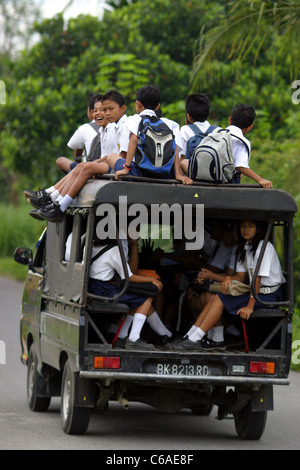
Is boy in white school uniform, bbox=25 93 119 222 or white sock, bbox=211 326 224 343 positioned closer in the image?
boy in white school uniform, bbox=25 93 119 222

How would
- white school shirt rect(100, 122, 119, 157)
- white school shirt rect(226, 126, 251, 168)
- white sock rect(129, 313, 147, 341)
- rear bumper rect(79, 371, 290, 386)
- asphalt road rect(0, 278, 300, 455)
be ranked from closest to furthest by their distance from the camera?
rear bumper rect(79, 371, 290, 386), asphalt road rect(0, 278, 300, 455), white sock rect(129, 313, 147, 341), white school shirt rect(226, 126, 251, 168), white school shirt rect(100, 122, 119, 157)

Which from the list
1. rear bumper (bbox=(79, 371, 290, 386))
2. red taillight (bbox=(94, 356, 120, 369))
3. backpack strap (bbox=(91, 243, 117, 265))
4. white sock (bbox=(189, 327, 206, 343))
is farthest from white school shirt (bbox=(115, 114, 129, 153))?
rear bumper (bbox=(79, 371, 290, 386))

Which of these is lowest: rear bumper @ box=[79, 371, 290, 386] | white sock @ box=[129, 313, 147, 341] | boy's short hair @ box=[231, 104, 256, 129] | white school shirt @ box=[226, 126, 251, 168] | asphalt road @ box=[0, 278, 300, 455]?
asphalt road @ box=[0, 278, 300, 455]

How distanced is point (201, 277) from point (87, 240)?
4.12 ft

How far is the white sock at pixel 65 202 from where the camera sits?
8.72 metres

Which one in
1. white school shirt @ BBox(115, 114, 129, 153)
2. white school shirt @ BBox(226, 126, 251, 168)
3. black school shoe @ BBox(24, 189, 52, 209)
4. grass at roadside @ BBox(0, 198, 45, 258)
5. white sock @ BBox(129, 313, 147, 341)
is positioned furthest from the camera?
grass at roadside @ BBox(0, 198, 45, 258)

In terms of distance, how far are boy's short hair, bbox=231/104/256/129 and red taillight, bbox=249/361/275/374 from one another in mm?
2223

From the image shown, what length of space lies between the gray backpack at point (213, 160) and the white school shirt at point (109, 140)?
1.49 m

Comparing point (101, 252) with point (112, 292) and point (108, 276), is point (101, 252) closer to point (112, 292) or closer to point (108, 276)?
point (108, 276)

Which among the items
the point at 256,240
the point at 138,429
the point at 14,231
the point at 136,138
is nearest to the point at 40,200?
the point at 136,138

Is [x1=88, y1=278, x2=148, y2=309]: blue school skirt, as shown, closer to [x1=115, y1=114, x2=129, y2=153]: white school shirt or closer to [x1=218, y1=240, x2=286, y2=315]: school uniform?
[x1=218, y1=240, x2=286, y2=315]: school uniform

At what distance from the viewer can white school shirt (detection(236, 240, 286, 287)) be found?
28.0 feet

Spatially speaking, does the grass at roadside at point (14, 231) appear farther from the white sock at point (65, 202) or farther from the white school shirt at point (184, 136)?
the white sock at point (65, 202)
